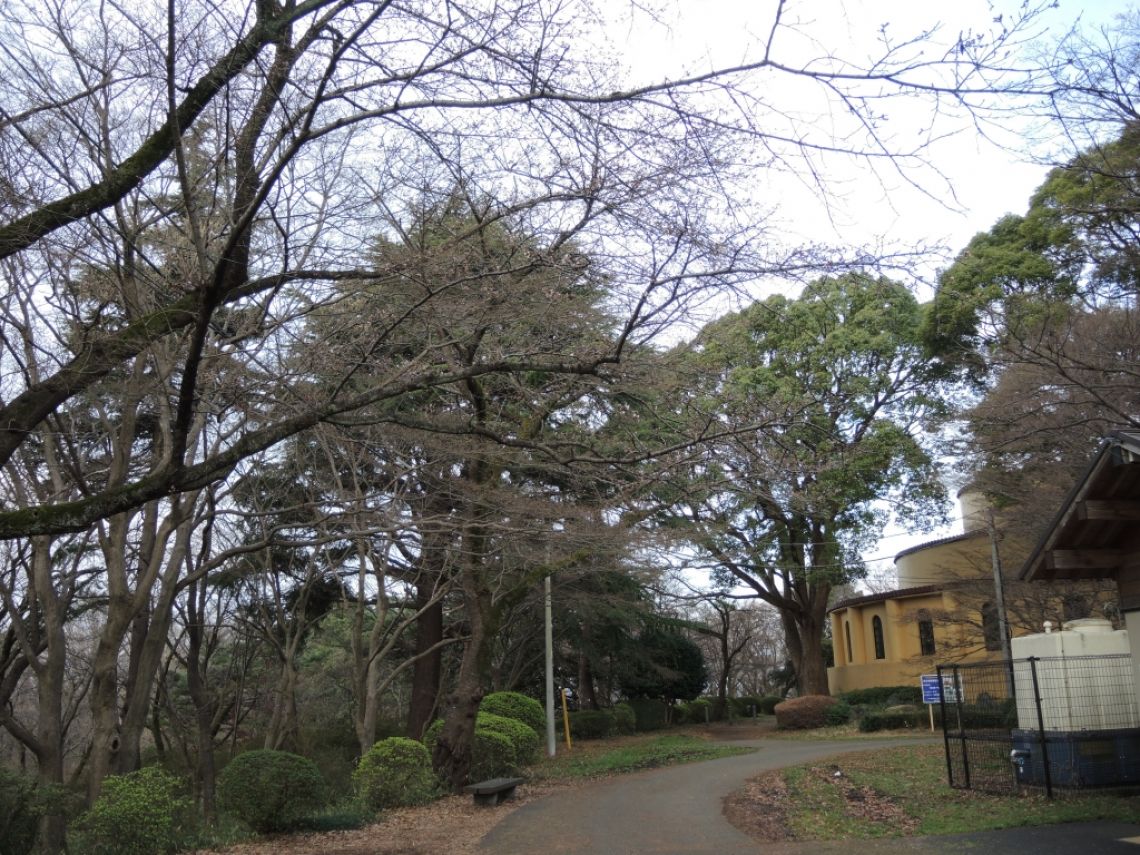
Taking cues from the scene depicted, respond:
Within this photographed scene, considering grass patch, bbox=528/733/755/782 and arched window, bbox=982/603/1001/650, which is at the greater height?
arched window, bbox=982/603/1001/650

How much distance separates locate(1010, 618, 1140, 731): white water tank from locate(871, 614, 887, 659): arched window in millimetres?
30167

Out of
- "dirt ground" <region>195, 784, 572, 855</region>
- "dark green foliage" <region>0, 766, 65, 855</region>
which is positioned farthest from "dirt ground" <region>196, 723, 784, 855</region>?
"dark green foliage" <region>0, 766, 65, 855</region>

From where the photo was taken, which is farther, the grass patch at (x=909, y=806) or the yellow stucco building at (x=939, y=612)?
the yellow stucco building at (x=939, y=612)

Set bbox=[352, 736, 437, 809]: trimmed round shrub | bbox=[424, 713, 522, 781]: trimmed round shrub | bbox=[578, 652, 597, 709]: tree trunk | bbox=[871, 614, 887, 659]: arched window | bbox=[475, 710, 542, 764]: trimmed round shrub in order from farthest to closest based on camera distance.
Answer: bbox=[871, 614, 887, 659]: arched window, bbox=[578, 652, 597, 709]: tree trunk, bbox=[475, 710, 542, 764]: trimmed round shrub, bbox=[424, 713, 522, 781]: trimmed round shrub, bbox=[352, 736, 437, 809]: trimmed round shrub

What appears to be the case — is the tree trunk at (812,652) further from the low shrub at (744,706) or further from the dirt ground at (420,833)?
the dirt ground at (420,833)

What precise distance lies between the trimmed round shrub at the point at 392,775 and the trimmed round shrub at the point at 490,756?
244 centimetres

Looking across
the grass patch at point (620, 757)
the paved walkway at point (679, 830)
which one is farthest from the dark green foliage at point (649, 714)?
the paved walkway at point (679, 830)

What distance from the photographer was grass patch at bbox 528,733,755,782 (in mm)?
20125

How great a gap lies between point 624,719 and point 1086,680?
23.6 metres

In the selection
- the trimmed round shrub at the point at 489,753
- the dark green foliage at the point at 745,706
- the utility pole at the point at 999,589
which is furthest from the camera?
the dark green foliage at the point at 745,706

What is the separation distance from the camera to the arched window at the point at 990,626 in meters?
26.2

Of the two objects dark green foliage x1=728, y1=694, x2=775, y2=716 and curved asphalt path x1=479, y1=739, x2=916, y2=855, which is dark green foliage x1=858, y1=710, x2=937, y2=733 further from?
dark green foliage x1=728, y1=694, x2=775, y2=716

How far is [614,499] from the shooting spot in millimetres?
10992

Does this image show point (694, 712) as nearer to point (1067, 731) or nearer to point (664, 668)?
point (664, 668)
